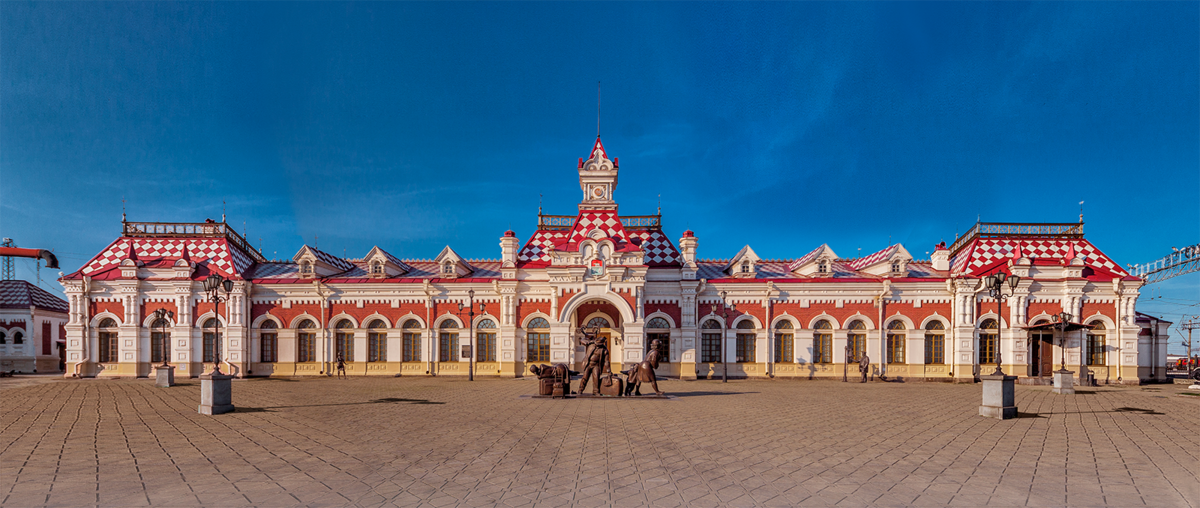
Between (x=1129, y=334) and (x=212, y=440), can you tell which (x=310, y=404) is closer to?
(x=212, y=440)

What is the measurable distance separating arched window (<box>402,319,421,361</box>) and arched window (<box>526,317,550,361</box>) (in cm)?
522

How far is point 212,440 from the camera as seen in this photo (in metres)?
10.1

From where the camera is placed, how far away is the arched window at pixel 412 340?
26864mm

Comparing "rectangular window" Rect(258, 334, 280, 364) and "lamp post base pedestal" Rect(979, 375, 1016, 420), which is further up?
"lamp post base pedestal" Rect(979, 375, 1016, 420)

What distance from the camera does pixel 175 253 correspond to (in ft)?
91.8

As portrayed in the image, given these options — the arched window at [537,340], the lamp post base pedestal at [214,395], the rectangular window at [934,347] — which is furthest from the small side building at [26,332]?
the rectangular window at [934,347]

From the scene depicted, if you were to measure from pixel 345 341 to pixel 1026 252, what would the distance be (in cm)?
3243

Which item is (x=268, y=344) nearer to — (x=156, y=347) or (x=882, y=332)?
(x=156, y=347)

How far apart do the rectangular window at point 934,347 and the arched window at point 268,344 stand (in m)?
29.9

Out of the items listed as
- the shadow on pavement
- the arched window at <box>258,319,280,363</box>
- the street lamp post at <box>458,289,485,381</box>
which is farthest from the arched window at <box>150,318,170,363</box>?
the shadow on pavement

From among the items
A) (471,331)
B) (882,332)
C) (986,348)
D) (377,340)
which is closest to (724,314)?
(882,332)

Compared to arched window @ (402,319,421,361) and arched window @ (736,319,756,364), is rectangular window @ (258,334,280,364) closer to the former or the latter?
arched window @ (402,319,421,361)

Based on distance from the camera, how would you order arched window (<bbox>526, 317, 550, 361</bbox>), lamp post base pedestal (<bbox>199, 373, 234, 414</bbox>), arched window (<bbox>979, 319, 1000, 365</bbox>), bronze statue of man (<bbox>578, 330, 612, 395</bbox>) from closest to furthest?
lamp post base pedestal (<bbox>199, 373, 234, 414</bbox>) < bronze statue of man (<bbox>578, 330, 612, 395</bbox>) < arched window (<bbox>979, 319, 1000, 365</bbox>) < arched window (<bbox>526, 317, 550, 361</bbox>)

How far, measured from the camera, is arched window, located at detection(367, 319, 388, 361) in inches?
1058
